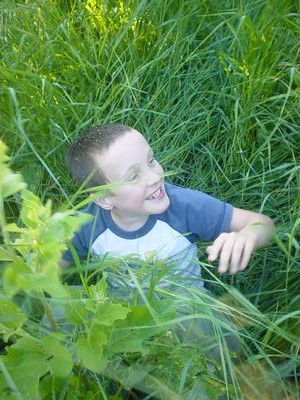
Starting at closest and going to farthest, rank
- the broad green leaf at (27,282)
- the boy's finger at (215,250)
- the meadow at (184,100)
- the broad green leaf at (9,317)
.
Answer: the broad green leaf at (27,282) → the broad green leaf at (9,317) → the boy's finger at (215,250) → the meadow at (184,100)

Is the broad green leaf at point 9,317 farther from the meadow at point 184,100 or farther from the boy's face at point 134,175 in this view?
the boy's face at point 134,175

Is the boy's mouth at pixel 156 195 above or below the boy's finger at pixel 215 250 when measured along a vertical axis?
below

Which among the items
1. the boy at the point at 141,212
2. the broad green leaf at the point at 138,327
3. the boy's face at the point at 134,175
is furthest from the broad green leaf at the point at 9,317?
the boy's face at the point at 134,175

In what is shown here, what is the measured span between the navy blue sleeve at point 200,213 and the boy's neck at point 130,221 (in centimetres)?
7

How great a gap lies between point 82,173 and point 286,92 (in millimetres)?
646

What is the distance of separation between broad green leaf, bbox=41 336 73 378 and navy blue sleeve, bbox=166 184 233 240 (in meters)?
0.65

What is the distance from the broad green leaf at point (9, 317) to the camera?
3.55ft

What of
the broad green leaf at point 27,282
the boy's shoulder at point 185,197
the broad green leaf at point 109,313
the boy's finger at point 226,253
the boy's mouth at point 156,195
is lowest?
the boy's shoulder at point 185,197

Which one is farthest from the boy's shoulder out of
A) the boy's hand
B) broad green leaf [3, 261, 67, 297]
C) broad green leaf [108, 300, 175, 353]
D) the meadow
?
broad green leaf [3, 261, 67, 297]

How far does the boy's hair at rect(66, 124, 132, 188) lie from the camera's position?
5.41ft

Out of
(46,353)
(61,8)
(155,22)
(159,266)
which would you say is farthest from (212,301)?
(61,8)

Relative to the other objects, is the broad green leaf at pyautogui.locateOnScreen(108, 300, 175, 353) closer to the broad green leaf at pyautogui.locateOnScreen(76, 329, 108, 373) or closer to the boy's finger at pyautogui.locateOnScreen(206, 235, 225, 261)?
the broad green leaf at pyautogui.locateOnScreen(76, 329, 108, 373)

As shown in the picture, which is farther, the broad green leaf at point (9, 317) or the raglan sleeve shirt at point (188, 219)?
the raglan sleeve shirt at point (188, 219)

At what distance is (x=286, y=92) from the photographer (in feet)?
6.51
